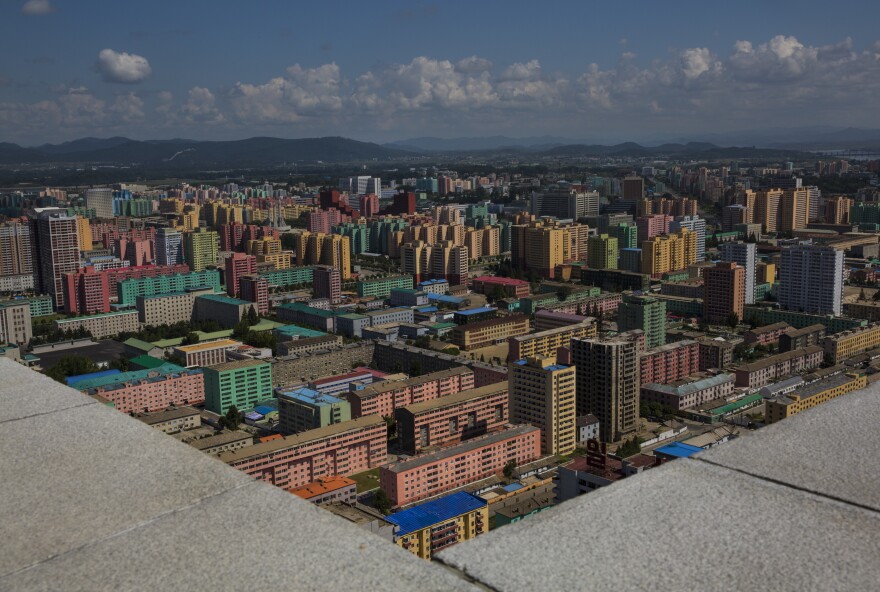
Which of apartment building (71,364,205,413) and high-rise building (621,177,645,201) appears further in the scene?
high-rise building (621,177,645,201)

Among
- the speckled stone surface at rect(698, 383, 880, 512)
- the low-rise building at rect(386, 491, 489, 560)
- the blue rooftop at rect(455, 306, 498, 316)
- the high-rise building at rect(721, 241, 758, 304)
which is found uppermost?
the speckled stone surface at rect(698, 383, 880, 512)

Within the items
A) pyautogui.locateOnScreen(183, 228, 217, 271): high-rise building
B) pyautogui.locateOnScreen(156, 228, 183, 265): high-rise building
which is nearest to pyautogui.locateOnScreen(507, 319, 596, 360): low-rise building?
pyautogui.locateOnScreen(183, 228, 217, 271): high-rise building

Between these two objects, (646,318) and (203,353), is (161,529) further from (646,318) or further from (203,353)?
(646,318)

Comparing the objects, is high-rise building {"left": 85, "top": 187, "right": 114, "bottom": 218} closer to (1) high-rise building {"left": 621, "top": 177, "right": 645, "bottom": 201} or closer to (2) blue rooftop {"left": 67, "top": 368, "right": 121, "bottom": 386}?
(1) high-rise building {"left": 621, "top": 177, "right": 645, "bottom": 201}

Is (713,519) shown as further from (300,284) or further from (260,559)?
(300,284)

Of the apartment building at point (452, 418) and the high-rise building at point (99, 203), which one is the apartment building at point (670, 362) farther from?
the high-rise building at point (99, 203)

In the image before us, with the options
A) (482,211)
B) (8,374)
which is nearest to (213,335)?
(8,374)

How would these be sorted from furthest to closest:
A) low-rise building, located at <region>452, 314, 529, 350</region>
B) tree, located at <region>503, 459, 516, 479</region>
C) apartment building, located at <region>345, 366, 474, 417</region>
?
low-rise building, located at <region>452, 314, 529, 350</region> → apartment building, located at <region>345, 366, 474, 417</region> → tree, located at <region>503, 459, 516, 479</region>
